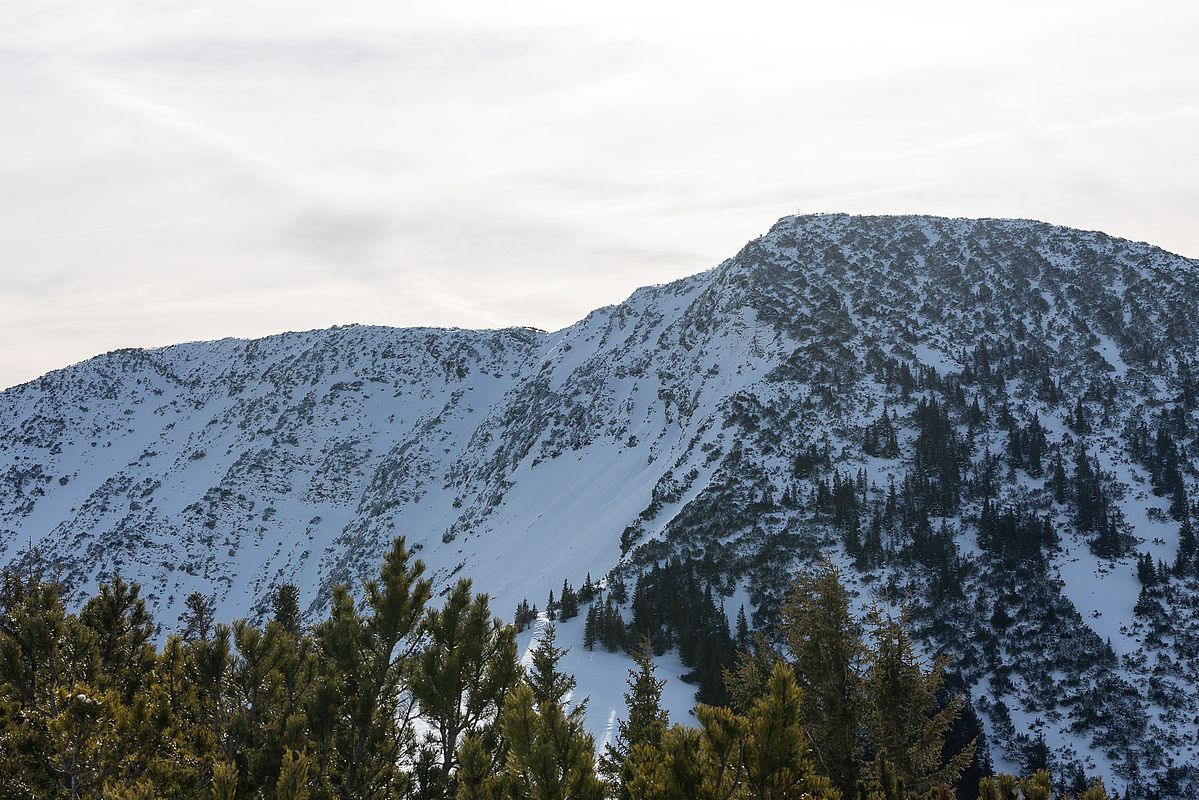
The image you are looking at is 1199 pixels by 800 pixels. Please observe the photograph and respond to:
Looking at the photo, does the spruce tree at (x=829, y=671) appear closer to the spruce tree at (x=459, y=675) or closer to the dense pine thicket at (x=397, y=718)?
the dense pine thicket at (x=397, y=718)

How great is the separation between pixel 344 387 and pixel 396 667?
129 metres

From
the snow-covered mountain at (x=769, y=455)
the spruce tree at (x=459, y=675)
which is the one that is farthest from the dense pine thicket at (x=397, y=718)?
the snow-covered mountain at (x=769, y=455)

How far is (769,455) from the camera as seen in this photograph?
71.2 metres

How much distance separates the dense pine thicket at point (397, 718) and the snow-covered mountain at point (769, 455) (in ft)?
69.4

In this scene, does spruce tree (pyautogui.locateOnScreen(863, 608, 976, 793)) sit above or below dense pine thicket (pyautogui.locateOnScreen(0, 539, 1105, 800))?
below

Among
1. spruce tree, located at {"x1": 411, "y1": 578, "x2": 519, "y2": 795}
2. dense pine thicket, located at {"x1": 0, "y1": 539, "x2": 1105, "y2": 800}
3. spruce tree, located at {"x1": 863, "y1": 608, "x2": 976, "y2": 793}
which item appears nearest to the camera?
dense pine thicket, located at {"x1": 0, "y1": 539, "x2": 1105, "y2": 800}

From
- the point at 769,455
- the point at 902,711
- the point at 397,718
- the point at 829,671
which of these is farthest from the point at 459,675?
the point at 769,455

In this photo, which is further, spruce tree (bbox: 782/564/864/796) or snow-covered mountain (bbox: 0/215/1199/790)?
snow-covered mountain (bbox: 0/215/1199/790)

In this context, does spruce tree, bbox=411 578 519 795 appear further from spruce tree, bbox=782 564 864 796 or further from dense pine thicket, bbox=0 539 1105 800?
spruce tree, bbox=782 564 864 796

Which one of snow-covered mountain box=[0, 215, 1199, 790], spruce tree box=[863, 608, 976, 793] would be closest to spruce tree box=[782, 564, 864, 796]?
spruce tree box=[863, 608, 976, 793]

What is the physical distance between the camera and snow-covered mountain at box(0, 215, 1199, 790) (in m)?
56.8

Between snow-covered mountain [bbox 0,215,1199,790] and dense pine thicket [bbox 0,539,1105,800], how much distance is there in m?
21.1

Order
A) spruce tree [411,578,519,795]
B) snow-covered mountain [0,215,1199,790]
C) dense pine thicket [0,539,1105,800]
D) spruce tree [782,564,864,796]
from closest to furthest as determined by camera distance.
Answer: dense pine thicket [0,539,1105,800] → spruce tree [411,578,519,795] → spruce tree [782,564,864,796] → snow-covered mountain [0,215,1199,790]

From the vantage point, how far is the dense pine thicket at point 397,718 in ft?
21.7
